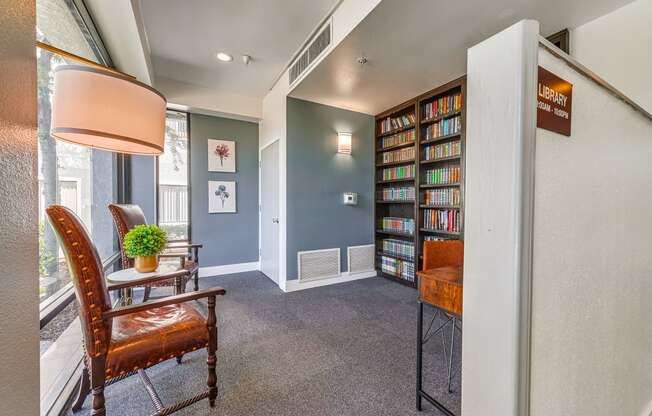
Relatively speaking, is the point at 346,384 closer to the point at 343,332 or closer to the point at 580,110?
the point at 343,332

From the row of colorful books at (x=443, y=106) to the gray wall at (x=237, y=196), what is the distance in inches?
108

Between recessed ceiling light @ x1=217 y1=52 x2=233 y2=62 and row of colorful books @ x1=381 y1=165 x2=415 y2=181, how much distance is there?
8.65 ft

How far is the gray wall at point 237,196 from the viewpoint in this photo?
4.04m

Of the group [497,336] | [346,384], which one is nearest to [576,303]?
[497,336]

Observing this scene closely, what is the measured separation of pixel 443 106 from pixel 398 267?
2.26 meters

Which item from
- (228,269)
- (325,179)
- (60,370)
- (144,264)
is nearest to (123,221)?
(144,264)

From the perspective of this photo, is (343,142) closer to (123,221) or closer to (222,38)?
(222,38)

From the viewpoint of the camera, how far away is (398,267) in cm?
388

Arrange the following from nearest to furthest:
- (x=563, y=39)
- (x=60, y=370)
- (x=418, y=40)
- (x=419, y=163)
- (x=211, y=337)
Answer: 1. (x=211, y=337)
2. (x=60, y=370)
3. (x=563, y=39)
4. (x=418, y=40)
5. (x=419, y=163)

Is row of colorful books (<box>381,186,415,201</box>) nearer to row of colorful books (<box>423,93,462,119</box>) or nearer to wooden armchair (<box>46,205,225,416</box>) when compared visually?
row of colorful books (<box>423,93,462,119</box>)

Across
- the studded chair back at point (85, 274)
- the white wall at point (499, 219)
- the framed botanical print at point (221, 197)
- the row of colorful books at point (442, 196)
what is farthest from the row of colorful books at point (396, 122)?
the studded chair back at point (85, 274)

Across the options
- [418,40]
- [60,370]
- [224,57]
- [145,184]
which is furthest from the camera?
[145,184]

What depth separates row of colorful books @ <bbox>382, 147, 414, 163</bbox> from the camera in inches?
146

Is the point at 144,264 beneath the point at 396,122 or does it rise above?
beneath
